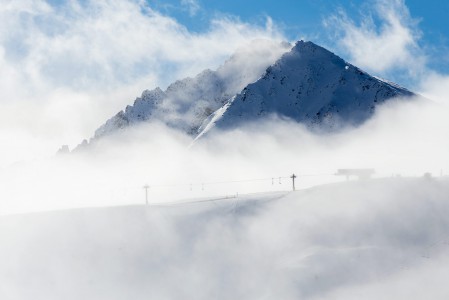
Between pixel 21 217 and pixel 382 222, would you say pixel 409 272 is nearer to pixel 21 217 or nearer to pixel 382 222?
pixel 382 222

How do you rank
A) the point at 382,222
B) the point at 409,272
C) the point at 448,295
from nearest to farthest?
the point at 448,295 < the point at 409,272 < the point at 382,222

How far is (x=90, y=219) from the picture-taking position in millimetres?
42625

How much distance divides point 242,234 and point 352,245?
7398 mm

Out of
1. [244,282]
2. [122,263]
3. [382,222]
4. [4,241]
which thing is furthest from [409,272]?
[4,241]

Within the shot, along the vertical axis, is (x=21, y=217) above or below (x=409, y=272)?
above

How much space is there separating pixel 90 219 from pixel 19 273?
23.7 ft

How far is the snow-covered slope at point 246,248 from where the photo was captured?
1368 inches

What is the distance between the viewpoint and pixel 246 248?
129ft

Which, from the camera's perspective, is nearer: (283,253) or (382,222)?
(283,253)

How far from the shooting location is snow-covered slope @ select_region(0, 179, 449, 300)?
3475cm

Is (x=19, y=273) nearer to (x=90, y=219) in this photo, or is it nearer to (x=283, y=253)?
(x=90, y=219)

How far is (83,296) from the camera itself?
3478 centimetres

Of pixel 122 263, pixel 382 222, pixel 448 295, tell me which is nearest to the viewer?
pixel 448 295

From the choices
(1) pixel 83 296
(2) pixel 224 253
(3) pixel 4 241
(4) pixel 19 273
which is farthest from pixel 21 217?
(2) pixel 224 253
